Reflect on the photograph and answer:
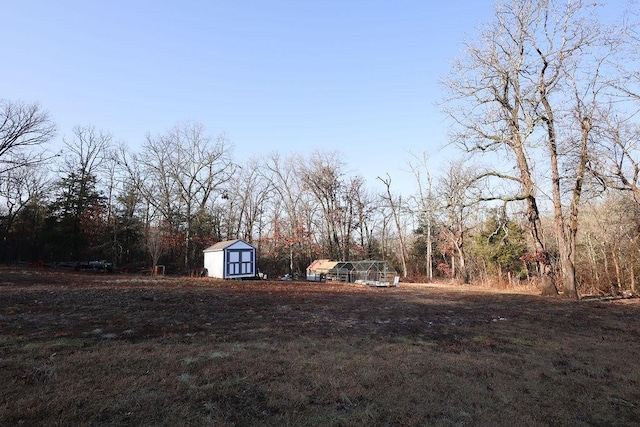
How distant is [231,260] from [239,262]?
0.82m

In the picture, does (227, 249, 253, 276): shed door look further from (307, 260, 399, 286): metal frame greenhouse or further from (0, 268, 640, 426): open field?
(0, 268, 640, 426): open field

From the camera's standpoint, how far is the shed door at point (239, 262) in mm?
29906

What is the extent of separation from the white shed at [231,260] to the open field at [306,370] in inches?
766

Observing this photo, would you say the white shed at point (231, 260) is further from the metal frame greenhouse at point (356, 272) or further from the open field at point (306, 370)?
the open field at point (306, 370)

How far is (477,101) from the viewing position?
19047 millimetres

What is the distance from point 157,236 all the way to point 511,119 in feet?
91.2

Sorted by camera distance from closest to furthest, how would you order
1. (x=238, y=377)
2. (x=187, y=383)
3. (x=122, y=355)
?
(x=187, y=383) → (x=238, y=377) → (x=122, y=355)

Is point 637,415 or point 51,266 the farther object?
point 51,266

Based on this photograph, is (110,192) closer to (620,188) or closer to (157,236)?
(157,236)

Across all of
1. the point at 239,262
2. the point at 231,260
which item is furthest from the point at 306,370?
the point at 239,262

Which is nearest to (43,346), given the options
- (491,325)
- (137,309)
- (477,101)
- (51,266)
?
(137,309)

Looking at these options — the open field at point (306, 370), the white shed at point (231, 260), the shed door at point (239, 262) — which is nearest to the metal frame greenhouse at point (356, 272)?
the white shed at point (231, 260)

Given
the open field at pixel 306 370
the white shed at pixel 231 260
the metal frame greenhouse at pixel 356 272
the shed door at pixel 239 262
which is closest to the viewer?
the open field at pixel 306 370

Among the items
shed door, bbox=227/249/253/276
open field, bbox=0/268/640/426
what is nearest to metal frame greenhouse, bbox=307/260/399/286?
shed door, bbox=227/249/253/276
